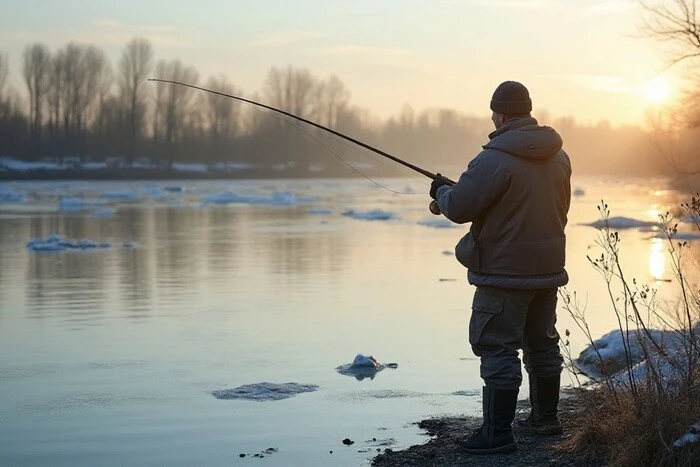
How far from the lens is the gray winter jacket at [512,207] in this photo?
4867 millimetres

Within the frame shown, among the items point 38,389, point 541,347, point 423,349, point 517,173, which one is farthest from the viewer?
point 423,349

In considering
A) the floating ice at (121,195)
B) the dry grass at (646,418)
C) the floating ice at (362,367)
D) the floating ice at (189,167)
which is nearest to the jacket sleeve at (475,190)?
the dry grass at (646,418)

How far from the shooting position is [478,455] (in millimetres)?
5031

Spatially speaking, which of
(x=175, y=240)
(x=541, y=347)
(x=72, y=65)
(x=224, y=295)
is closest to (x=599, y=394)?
(x=541, y=347)

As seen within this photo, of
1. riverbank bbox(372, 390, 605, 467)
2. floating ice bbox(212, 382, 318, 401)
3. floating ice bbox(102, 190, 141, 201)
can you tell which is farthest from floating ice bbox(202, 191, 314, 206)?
riverbank bbox(372, 390, 605, 467)

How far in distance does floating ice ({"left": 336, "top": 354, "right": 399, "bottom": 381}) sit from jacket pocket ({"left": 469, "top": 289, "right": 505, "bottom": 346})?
2888 mm

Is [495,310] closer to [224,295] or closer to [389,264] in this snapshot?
[224,295]

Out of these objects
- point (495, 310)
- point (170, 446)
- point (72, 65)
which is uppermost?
point (72, 65)

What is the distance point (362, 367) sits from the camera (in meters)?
7.94

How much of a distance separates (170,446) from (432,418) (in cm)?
156

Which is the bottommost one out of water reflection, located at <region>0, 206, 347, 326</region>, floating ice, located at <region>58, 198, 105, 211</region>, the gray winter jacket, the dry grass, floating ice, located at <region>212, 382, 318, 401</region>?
floating ice, located at <region>212, 382, 318, 401</region>

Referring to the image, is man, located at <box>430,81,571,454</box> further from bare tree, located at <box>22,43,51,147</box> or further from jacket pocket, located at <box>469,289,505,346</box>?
bare tree, located at <box>22,43,51,147</box>

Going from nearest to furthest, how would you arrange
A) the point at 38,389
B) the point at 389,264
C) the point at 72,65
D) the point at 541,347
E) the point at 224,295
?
the point at 541,347 < the point at 38,389 < the point at 224,295 < the point at 389,264 < the point at 72,65

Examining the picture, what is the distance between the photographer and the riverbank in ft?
16.0
